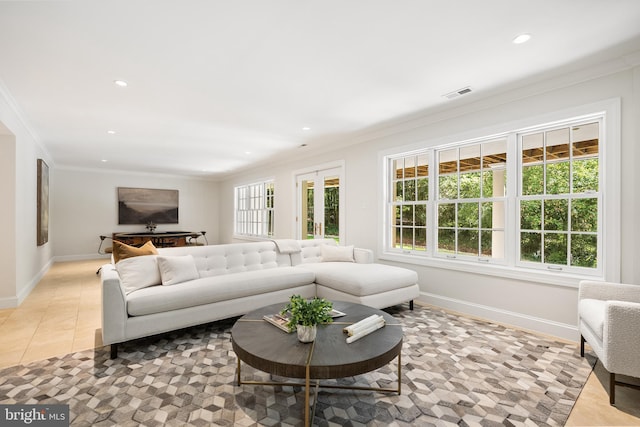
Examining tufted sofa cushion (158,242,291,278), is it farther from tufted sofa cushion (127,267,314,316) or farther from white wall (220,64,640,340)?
white wall (220,64,640,340)

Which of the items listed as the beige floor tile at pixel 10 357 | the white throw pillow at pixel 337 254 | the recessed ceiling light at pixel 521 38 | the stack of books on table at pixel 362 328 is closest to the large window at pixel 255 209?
the white throw pillow at pixel 337 254

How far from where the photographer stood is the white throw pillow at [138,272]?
9.68ft

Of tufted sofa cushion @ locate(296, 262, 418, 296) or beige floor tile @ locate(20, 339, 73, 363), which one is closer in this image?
beige floor tile @ locate(20, 339, 73, 363)

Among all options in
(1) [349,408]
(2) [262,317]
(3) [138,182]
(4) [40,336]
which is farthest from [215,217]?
(1) [349,408]

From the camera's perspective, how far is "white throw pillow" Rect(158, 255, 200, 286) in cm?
310

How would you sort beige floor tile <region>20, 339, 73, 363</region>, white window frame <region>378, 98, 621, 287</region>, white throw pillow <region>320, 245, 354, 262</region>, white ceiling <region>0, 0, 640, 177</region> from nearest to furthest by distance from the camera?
1. white ceiling <region>0, 0, 640, 177</region>
2. beige floor tile <region>20, 339, 73, 363</region>
3. white window frame <region>378, 98, 621, 287</region>
4. white throw pillow <region>320, 245, 354, 262</region>

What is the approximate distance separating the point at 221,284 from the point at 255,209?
5436 mm

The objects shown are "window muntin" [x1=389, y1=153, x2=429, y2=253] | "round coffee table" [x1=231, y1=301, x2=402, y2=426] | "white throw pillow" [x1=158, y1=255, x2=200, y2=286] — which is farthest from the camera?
"window muntin" [x1=389, y1=153, x2=429, y2=253]

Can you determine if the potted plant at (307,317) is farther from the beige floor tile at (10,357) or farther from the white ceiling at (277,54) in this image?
the beige floor tile at (10,357)

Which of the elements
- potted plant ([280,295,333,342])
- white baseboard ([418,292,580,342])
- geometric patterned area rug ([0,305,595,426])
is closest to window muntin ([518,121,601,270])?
white baseboard ([418,292,580,342])

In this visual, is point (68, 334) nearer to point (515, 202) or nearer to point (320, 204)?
point (320, 204)

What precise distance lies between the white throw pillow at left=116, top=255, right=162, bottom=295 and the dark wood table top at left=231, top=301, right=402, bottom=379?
1347 mm

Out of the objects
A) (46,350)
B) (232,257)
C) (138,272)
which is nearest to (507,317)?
(232,257)

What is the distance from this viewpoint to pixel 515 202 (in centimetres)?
343
